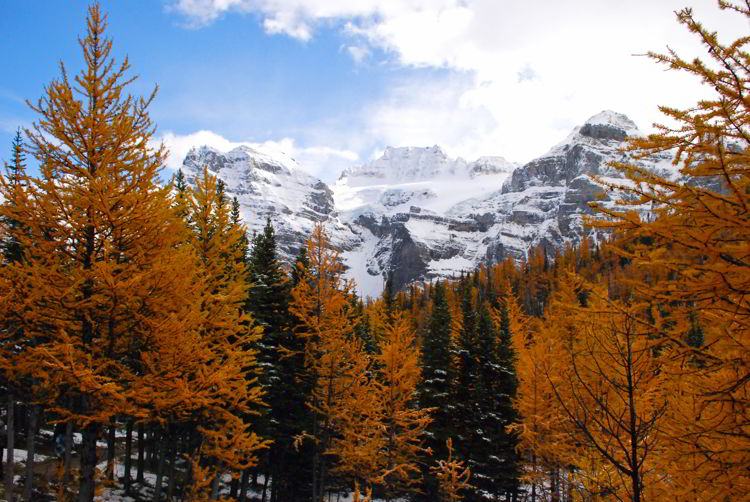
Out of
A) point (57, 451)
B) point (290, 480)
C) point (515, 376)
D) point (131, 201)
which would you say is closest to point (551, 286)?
point (515, 376)

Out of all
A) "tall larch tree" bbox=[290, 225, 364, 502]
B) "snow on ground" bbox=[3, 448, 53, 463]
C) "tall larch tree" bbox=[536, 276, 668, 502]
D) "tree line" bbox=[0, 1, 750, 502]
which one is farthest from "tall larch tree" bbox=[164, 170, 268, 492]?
"snow on ground" bbox=[3, 448, 53, 463]

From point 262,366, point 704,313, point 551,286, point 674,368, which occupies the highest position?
point 551,286

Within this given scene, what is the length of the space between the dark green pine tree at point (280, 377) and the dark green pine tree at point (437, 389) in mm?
7009

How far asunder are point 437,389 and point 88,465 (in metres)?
19.2

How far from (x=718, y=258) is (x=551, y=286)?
84287mm

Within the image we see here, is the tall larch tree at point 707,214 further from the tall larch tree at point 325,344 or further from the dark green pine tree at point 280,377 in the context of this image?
the dark green pine tree at point 280,377

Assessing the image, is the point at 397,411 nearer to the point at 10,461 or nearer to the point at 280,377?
the point at 280,377

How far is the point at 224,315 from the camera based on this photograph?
11.9 metres

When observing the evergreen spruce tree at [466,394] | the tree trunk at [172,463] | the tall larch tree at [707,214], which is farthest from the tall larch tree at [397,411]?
the tall larch tree at [707,214]

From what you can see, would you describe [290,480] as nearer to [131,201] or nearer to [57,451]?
[57,451]

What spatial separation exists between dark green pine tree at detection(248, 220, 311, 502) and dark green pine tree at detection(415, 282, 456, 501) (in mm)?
7009

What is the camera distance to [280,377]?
60.9ft

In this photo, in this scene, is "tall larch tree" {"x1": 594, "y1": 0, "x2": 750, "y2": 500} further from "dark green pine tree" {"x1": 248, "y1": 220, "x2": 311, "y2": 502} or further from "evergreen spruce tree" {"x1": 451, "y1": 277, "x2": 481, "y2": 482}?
"evergreen spruce tree" {"x1": 451, "y1": 277, "x2": 481, "y2": 482}

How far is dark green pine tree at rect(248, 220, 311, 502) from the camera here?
18.1 m
